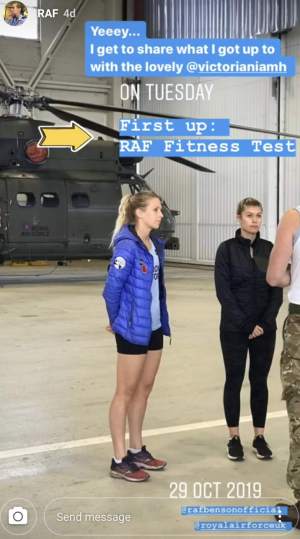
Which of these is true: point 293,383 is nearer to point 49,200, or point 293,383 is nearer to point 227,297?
point 227,297

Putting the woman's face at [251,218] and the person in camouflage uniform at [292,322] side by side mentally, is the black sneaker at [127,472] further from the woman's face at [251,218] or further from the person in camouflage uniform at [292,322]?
the woman's face at [251,218]

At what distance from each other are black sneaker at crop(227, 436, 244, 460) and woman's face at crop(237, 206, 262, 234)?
4.39ft

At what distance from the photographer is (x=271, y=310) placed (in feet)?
14.3

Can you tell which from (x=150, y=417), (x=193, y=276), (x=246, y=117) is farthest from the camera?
(x=246, y=117)

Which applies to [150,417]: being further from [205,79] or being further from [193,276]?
[205,79]

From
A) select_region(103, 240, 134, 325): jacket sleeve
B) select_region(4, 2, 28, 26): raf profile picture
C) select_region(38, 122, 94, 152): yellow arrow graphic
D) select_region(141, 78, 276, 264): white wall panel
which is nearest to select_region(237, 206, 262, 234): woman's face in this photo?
select_region(103, 240, 134, 325): jacket sleeve

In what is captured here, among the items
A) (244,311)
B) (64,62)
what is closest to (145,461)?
(244,311)

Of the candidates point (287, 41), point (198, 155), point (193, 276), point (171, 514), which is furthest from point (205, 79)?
point (171, 514)

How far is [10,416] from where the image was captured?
5.25 metres

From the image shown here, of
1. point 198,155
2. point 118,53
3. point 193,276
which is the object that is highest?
point 118,53

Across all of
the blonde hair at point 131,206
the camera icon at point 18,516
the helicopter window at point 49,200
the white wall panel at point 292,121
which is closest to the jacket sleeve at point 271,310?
the blonde hair at point 131,206

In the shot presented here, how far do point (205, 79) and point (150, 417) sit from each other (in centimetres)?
1924

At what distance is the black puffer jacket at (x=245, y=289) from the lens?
4344 millimetres

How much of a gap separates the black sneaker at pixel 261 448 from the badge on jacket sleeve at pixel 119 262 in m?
1.48
